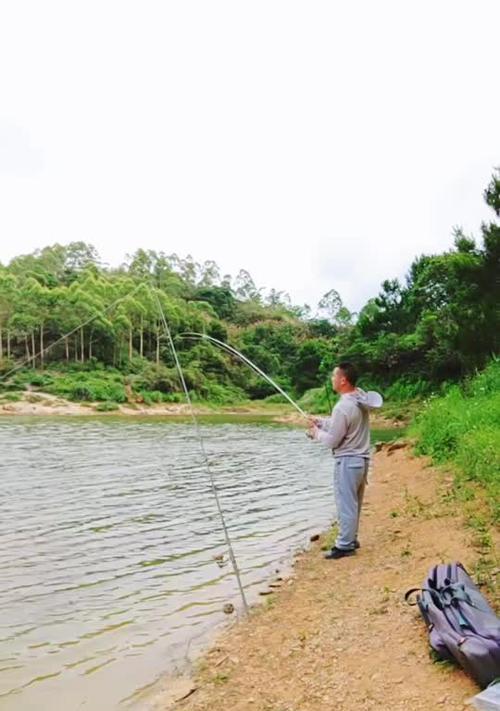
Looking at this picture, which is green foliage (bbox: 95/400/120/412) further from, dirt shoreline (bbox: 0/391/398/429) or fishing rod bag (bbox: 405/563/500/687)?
fishing rod bag (bbox: 405/563/500/687)

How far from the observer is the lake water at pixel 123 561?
4434 millimetres

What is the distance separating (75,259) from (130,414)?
52.5 m

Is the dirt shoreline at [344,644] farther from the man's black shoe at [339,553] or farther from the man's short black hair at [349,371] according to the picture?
the man's short black hair at [349,371]

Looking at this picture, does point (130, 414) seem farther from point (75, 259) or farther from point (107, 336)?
point (75, 259)

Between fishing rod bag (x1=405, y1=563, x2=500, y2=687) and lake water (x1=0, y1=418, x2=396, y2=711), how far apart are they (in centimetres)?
183

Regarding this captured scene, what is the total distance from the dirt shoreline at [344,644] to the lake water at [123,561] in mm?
413

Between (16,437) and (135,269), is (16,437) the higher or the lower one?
the lower one

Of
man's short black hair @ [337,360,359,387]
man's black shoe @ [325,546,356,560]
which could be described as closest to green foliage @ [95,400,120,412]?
man's black shoe @ [325,546,356,560]

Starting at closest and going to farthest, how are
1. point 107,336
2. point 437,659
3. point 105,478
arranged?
1. point 437,659
2. point 105,478
3. point 107,336

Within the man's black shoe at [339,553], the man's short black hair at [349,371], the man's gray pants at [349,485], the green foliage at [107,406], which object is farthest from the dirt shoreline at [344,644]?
the green foliage at [107,406]

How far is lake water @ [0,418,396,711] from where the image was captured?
4.43 m

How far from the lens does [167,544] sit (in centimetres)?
781

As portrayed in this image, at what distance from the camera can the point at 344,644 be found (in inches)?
160

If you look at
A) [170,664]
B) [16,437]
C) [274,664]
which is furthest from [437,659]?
[16,437]
